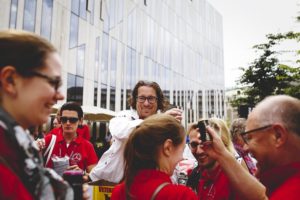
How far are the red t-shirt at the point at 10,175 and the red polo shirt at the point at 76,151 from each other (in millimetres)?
2787

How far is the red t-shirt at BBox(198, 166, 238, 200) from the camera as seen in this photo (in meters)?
2.27

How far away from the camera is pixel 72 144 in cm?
401

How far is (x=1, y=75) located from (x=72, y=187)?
0.54 m

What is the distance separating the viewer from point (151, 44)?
29.1 m

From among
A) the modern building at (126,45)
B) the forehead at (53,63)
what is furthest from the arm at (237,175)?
the modern building at (126,45)

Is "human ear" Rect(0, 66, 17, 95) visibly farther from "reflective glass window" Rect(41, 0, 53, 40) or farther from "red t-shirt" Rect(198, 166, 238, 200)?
"reflective glass window" Rect(41, 0, 53, 40)

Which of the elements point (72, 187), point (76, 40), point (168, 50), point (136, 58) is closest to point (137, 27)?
point (136, 58)

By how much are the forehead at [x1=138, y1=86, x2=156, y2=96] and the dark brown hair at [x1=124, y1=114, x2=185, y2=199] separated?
145cm

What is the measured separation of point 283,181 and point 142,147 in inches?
33.4

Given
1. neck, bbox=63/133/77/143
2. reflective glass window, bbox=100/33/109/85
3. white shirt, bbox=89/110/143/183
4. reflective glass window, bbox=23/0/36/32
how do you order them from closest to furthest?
white shirt, bbox=89/110/143/183, neck, bbox=63/133/77/143, reflective glass window, bbox=23/0/36/32, reflective glass window, bbox=100/33/109/85

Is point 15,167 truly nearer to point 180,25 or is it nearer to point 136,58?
point 136,58

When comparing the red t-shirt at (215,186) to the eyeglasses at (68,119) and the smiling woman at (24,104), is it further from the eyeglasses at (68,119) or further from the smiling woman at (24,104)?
the eyeglasses at (68,119)

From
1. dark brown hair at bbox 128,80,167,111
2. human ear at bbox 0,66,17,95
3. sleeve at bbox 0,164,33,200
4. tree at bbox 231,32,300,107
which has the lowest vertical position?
sleeve at bbox 0,164,33,200

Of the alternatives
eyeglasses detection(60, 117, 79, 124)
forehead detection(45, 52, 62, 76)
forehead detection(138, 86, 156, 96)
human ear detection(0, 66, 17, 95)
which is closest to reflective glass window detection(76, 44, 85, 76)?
eyeglasses detection(60, 117, 79, 124)
